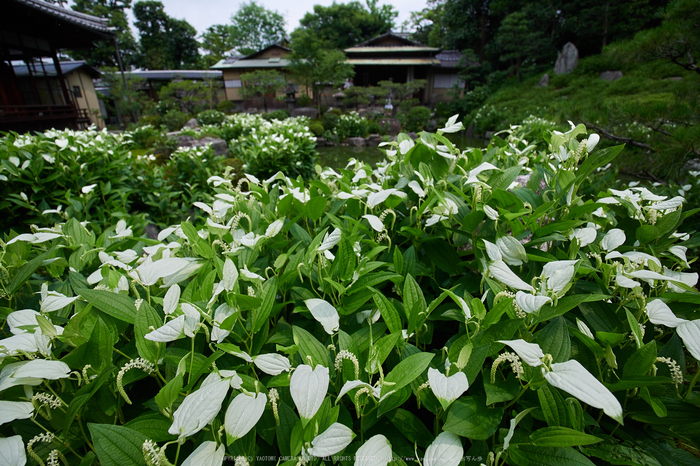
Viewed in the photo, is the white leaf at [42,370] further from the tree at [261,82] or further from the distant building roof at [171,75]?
the distant building roof at [171,75]

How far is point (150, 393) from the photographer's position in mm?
810

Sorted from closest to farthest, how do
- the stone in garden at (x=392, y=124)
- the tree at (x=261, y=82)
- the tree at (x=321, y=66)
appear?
1. the stone in garden at (x=392, y=124)
2. the tree at (x=321, y=66)
3. the tree at (x=261, y=82)

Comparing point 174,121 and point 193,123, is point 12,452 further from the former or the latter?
point 193,123

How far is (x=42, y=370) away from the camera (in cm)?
65

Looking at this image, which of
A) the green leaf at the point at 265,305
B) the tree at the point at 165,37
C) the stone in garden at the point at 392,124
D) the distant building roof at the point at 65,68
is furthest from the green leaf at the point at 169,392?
the tree at the point at 165,37

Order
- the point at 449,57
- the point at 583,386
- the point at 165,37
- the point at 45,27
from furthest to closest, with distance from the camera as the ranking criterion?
1. the point at 165,37
2. the point at 449,57
3. the point at 45,27
4. the point at 583,386

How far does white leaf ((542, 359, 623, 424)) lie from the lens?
510 millimetres

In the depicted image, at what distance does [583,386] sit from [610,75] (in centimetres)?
1845

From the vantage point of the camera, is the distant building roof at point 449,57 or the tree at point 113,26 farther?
the tree at point 113,26

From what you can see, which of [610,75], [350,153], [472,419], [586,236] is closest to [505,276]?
[472,419]

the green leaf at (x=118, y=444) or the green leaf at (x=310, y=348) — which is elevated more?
the green leaf at (x=310, y=348)

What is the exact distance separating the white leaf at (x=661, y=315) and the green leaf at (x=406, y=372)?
20.9 inches

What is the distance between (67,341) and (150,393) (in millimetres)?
225

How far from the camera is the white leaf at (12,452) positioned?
0.58 m
